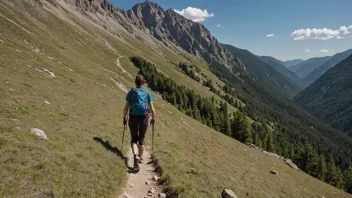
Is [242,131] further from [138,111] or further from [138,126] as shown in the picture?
[138,111]

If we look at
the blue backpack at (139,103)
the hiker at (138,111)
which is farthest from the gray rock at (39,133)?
the blue backpack at (139,103)

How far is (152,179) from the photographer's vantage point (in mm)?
13992

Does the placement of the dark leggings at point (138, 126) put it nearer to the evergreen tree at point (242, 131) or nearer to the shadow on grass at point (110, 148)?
the shadow on grass at point (110, 148)

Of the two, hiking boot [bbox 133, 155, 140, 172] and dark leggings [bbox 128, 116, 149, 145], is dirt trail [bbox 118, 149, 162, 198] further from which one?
dark leggings [bbox 128, 116, 149, 145]

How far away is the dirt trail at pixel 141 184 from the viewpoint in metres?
11.9

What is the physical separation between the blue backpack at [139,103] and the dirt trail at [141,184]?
3.55 meters

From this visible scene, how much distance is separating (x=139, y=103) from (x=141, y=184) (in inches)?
174

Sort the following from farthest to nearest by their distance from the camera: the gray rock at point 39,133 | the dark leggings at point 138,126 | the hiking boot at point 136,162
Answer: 1. the hiking boot at point 136,162
2. the dark leggings at point 138,126
3. the gray rock at point 39,133

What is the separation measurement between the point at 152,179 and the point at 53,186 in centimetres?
600

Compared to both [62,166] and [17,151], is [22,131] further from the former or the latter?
[62,166]

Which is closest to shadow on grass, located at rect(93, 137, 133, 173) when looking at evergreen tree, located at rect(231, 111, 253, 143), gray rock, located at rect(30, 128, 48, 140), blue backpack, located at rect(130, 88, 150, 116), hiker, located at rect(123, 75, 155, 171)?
hiker, located at rect(123, 75, 155, 171)

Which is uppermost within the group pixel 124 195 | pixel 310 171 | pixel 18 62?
pixel 124 195

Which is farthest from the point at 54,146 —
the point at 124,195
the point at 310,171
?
the point at 310,171

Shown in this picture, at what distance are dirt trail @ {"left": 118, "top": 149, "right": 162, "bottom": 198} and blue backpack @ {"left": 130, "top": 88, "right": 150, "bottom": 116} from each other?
3552 mm
